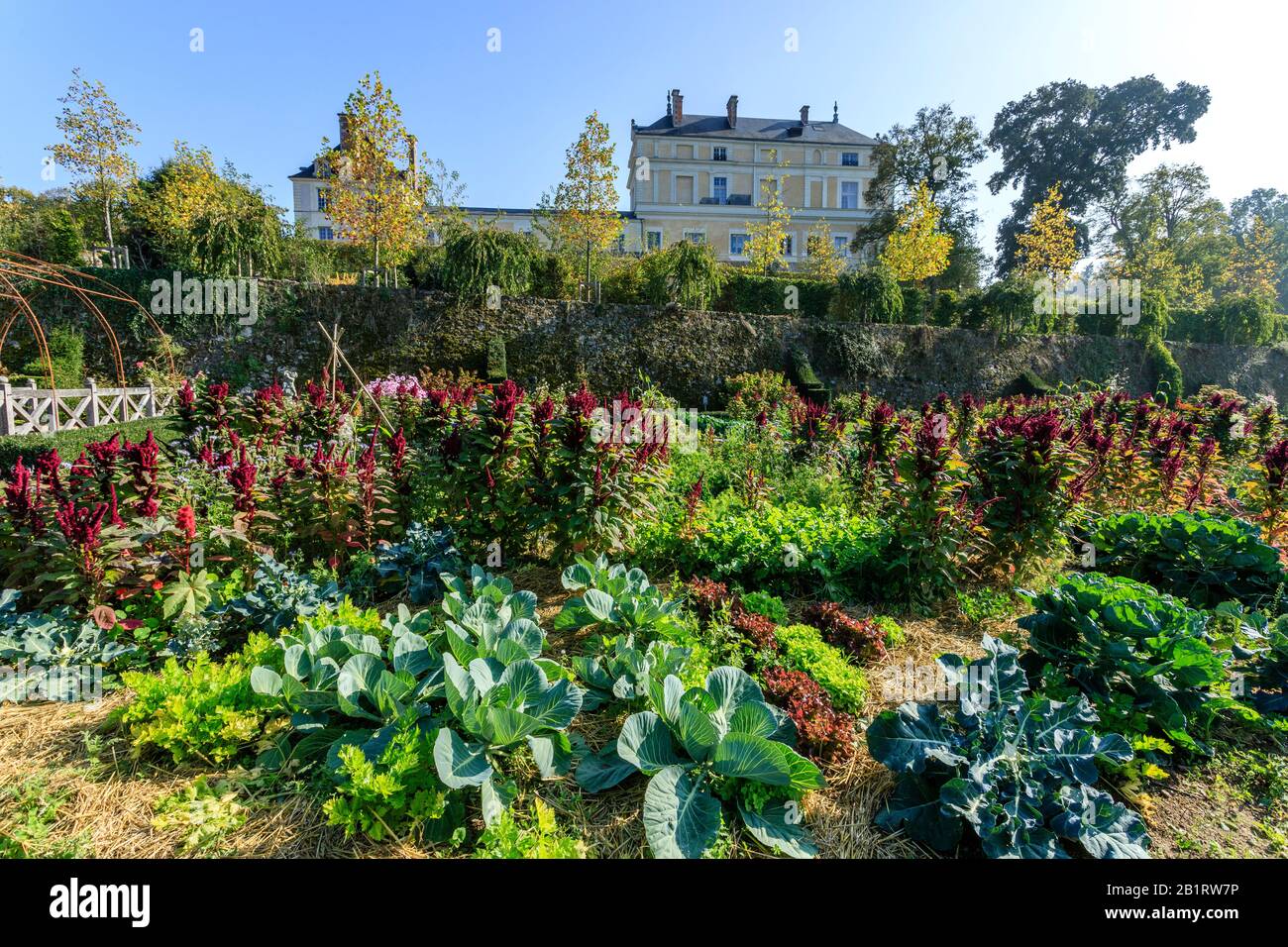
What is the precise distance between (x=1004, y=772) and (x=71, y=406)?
14.6 m

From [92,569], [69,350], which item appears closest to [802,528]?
[92,569]

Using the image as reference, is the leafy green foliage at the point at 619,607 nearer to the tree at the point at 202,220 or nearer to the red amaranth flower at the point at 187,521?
the red amaranth flower at the point at 187,521

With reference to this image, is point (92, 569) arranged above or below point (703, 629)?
above

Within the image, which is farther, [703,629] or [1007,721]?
[703,629]

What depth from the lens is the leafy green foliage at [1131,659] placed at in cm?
227

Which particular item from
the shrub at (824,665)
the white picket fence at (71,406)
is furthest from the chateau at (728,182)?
the shrub at (824,665)

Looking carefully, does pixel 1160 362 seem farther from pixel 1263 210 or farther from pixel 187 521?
pixel 1263 210

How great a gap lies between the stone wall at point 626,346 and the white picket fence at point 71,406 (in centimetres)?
228

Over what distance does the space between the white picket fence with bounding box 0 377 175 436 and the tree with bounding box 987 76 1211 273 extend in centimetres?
3906

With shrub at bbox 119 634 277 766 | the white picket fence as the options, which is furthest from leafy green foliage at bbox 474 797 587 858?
the white picket fence

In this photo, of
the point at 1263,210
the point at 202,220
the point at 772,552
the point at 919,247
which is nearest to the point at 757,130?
the point at 919,247

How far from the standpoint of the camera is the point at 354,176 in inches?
571
